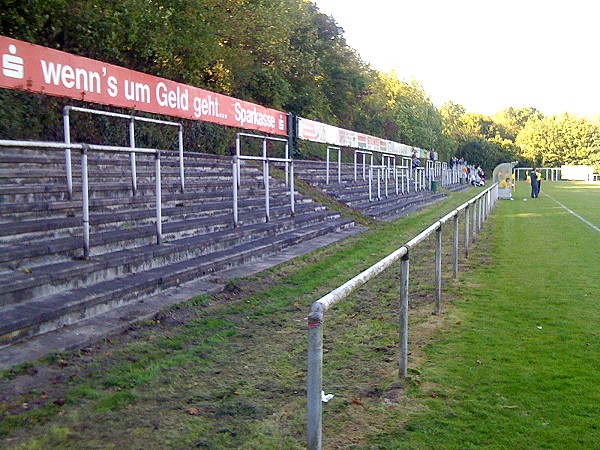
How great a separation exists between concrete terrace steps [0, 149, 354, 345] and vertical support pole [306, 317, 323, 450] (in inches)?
115

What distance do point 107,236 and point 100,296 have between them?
1.70m

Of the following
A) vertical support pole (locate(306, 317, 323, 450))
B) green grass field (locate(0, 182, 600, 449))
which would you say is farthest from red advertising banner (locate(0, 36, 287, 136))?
vertical support pole (locate(306, 317, 323, 450))

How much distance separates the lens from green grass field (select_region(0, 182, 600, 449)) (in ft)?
11.4

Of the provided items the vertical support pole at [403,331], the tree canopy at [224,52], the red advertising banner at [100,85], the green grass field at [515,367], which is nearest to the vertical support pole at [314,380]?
the green grass field at [515,367]

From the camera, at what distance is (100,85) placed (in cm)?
856

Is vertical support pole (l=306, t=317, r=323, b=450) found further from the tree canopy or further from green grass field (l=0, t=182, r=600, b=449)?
the tree canopy

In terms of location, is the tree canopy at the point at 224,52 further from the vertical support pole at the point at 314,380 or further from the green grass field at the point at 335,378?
the vertical support pole at the point at 314,380

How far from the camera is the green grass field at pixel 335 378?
3.47m

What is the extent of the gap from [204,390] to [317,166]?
744 inches

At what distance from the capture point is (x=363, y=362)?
475 cm

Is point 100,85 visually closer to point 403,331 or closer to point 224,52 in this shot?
point 403,331

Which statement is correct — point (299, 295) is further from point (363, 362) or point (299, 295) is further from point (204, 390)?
point (204, 390)

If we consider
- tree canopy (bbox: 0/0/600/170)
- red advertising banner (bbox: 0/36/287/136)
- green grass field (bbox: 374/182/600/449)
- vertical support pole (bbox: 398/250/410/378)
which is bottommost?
green grass field (bbox: 374/182/600/449)

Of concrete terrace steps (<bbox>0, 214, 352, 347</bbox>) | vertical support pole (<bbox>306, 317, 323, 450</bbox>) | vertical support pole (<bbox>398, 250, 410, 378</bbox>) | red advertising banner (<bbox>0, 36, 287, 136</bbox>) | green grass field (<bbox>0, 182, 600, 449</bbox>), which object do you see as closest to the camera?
vertical support pole (<bbox>306, 317, 323, 450</bbox>)
